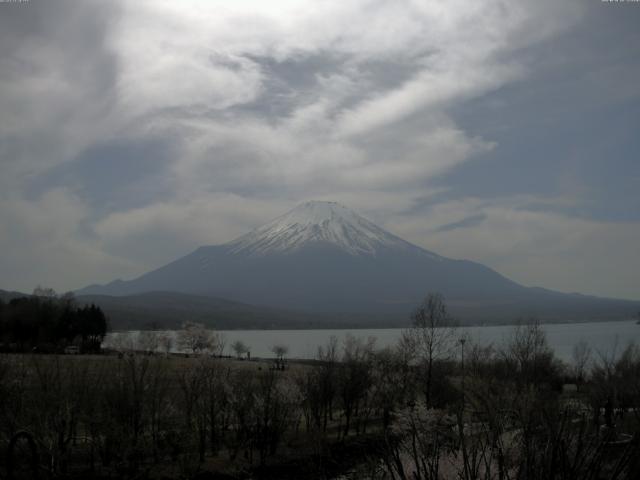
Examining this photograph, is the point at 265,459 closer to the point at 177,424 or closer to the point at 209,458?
the point at 209,458

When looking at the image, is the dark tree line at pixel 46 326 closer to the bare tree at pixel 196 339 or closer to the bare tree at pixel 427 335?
the bare tree at pixel 196 339

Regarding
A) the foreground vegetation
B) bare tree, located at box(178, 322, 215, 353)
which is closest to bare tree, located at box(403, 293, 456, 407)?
the foreground vegetation

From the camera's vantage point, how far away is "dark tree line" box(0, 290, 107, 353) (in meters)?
80.8

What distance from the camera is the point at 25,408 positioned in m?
21.7

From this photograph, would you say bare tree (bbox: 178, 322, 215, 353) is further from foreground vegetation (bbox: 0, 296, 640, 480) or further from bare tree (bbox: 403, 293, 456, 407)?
foreground vegetation (bbox: 0, 296, 640, 480)

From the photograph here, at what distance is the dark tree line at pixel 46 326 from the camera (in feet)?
265

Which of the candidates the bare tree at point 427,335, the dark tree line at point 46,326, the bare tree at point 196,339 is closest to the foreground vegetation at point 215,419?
the bare tree at point 427,335

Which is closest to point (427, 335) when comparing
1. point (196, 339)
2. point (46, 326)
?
point (46, 326)

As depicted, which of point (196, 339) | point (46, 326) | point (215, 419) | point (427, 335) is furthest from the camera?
point (196, 339)

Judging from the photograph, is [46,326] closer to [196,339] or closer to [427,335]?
[196,339]

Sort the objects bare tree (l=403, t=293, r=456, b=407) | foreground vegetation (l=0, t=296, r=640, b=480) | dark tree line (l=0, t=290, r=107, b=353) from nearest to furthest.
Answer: foreground vegetation (l=0, t=296, r=640, b=480) → bare tree (l=403, t=293, r=456, b=407) → dark tree line (l=0, t=290, r=107, b=353)

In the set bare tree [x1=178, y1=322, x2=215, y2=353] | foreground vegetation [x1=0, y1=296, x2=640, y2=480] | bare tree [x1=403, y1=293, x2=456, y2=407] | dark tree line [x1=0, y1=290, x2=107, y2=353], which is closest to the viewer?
foreground vegetation [x1=0, y1=296, x2=640, y2=480]

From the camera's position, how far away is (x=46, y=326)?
83938 millimetres

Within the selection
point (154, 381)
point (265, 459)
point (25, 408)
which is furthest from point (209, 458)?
point (25, 408)
